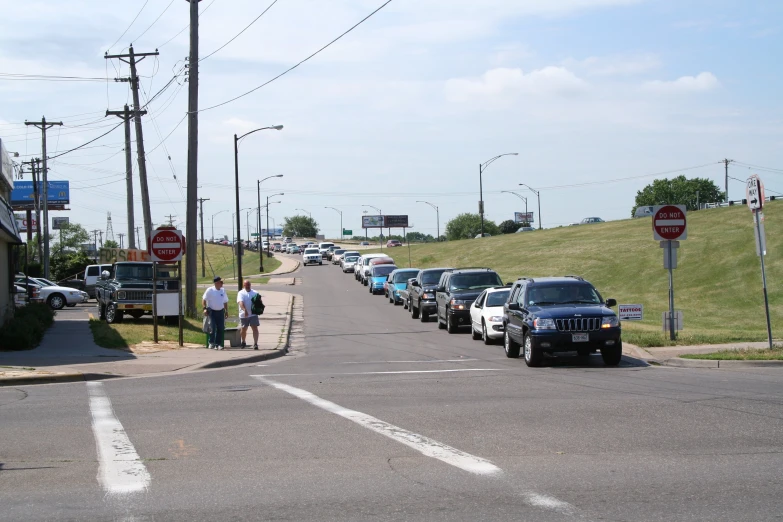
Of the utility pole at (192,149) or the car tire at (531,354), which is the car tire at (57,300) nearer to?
the utility pole at (192,149)

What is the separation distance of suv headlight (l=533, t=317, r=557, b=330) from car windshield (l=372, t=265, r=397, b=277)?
3250 cm

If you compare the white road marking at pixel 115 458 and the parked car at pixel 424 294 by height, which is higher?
the parked car at pixel 424 294

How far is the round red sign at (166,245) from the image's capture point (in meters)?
21.6

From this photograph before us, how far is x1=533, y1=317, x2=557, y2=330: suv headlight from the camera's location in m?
16.4

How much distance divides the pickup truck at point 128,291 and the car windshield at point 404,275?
14009 millimetres

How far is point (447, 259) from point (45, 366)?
200 feet

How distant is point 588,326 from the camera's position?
643 inches

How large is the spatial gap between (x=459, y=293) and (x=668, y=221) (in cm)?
881

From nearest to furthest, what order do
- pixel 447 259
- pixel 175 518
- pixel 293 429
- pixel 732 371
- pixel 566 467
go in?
pixel 175 518 → pixel 566 467 → pixel 293 429 → pixel 732 371 → pixel 447 259

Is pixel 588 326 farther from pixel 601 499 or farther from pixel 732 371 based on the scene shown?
pixel 601 499

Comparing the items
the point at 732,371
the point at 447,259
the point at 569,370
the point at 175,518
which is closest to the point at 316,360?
the point at 569,370

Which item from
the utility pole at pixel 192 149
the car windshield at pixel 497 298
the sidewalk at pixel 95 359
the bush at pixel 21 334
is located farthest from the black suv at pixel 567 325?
the utility pole at pixel 192 149

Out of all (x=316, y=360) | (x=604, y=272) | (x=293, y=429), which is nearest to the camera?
(x=293, y=429)

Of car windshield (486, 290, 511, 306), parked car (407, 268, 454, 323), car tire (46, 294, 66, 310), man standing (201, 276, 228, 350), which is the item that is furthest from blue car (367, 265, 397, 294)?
man standing (201, 276, 228, 350)
